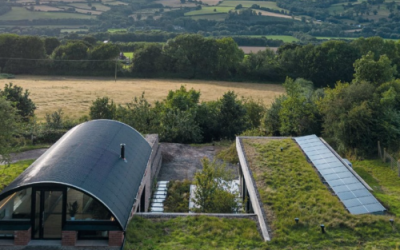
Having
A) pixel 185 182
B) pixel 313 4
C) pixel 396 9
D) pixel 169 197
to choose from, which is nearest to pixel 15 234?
pixel 169 197

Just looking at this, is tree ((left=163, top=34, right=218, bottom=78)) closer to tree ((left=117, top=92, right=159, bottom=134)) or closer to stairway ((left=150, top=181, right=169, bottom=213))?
tree ((left=117, top=92, right=159, bottom=134))

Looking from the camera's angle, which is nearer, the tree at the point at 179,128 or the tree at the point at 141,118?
the tree at the point at 141,118

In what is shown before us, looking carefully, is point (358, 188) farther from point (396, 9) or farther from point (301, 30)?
point (396, 9)

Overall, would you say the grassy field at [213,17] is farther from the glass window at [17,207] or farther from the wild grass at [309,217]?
the glass window at [17,207]

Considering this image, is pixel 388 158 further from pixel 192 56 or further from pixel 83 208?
pixel 192 56

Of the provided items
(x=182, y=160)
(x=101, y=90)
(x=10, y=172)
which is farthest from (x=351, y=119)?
(x=101, y=90)

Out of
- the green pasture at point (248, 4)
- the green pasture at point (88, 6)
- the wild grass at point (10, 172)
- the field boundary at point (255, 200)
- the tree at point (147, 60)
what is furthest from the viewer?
the green pasture at point (248, 4)

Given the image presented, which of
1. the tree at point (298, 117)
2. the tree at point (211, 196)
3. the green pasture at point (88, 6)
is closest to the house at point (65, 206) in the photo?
the tree at point (211, 196)
